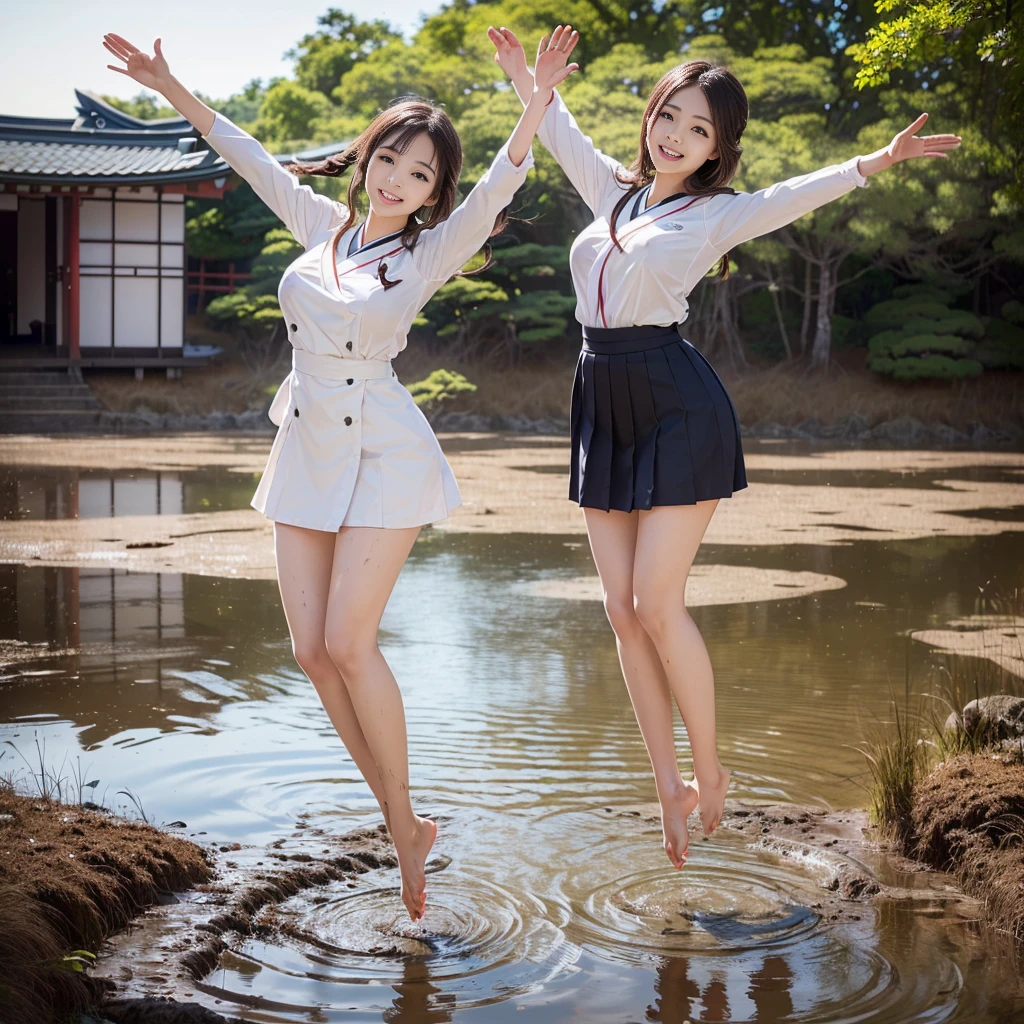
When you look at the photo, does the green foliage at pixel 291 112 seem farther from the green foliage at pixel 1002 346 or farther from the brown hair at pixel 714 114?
the brown hair at pixel 714 114

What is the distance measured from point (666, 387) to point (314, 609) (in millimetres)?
1058

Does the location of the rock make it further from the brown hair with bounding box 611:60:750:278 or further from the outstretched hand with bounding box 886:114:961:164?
the brown hair with bounding box 611:60:750:278

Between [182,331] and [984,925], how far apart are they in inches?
792

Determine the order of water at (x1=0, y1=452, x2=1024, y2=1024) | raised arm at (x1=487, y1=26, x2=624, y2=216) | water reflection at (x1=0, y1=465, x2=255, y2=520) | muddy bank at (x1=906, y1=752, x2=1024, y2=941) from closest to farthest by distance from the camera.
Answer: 1. water at (x1=0, y1=452, x2=1024, y2=1024)
2. muddy bank at (x1=906, y1=752, x2=1024, y2=941)
3. raised arm at (x1=487, y1=26, x2=624, y2=216)
4. water reflection at (x1=0, y1=465, x2=255, y2=520)

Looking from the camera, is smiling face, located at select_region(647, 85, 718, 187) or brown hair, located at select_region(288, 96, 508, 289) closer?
brown hair, located at select_region(288, 96, 508, 289)

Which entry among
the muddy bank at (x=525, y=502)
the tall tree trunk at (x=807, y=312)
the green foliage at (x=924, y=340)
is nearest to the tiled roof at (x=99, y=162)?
the muddy bank at (x=525, y=502)

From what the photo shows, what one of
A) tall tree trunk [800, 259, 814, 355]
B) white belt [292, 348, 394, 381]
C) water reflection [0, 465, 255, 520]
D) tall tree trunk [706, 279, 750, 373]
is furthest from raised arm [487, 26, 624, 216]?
tall tree trunk [800, 259, 814, 355]

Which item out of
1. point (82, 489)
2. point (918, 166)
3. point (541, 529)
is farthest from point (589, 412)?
point (918, 166)

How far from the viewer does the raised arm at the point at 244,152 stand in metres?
3.34

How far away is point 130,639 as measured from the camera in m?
6.23

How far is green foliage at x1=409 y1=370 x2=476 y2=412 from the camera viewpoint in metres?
21.5

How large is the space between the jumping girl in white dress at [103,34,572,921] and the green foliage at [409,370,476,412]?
1815 centimetres

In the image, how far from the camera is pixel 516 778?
433cm

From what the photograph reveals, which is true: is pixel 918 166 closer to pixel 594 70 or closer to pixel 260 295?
pixel 594 70
